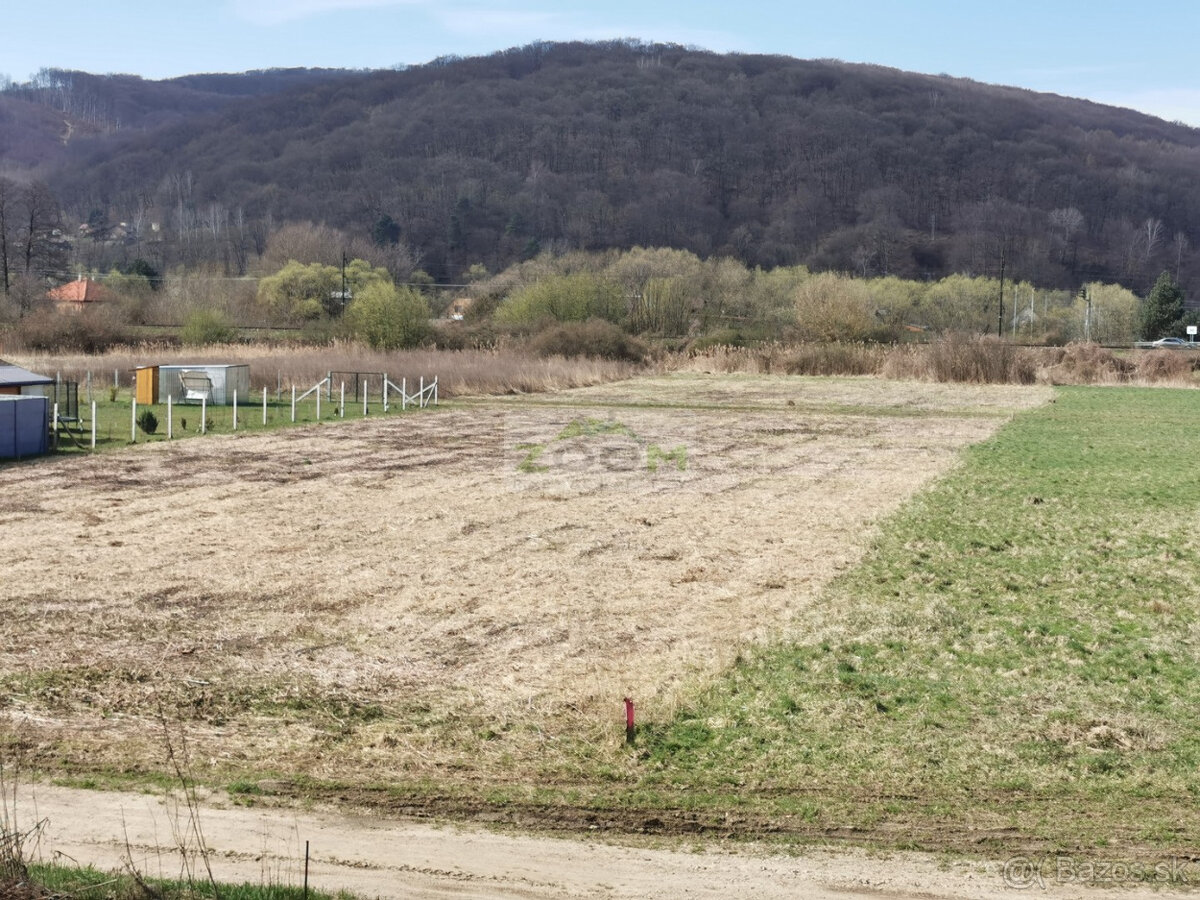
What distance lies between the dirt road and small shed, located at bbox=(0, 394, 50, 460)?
1841 cm

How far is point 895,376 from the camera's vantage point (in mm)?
58656

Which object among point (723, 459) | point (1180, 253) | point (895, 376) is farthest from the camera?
point (1180, 253)

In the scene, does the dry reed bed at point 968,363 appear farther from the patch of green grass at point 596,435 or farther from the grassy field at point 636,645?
the grassy field at point 636,645

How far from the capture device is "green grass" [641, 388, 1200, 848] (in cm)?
759

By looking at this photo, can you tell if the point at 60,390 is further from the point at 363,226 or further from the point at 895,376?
the point at 363,226

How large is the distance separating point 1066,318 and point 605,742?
325ft

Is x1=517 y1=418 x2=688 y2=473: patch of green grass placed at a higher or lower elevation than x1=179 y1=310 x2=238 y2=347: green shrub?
lower

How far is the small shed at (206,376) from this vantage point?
3766 centimetres

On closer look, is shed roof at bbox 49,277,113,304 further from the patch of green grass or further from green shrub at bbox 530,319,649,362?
the patch of green grass

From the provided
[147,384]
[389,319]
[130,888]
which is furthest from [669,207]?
[130,888]

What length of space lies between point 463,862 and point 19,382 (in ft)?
85.3

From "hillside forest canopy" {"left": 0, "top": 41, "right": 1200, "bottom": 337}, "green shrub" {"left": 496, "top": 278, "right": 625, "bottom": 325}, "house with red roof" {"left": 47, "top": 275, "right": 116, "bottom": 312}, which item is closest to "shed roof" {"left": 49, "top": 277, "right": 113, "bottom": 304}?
"house with red roof" {"left": 47, "top": 275, "right": 116, "bottom": 312}

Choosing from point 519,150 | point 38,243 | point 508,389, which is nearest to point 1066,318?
point 508,389

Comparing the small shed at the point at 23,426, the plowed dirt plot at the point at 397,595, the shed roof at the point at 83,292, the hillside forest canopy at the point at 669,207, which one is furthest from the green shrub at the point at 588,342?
the hillside forest canopy at the point at 669,207
